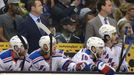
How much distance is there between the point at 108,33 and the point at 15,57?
4.95 ft

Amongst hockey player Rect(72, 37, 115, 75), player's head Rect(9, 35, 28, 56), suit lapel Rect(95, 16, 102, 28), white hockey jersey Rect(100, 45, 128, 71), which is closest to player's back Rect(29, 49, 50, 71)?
player's head Rect(9, 35, 28, 56)

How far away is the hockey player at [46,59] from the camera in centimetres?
913

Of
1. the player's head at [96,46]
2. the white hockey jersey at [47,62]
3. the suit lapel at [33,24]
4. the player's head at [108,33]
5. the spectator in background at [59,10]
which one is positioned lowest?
the white hockey jersey at [47,62]

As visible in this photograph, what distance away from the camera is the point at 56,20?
11.0 meters

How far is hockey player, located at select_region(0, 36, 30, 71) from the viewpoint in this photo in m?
9.05

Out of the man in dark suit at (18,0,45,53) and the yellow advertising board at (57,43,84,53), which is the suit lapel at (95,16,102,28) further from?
the man in dark suit at (18,0,45,53)

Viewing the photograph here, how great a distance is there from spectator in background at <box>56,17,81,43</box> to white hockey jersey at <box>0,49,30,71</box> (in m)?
1.32

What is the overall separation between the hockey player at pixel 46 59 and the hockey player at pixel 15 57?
20 centimetres

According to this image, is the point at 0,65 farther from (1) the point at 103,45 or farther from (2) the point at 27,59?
(1) the point at 103,45

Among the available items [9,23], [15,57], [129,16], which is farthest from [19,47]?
[129,16]

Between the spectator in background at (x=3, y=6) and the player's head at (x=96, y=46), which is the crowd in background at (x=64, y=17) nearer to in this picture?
the spectator in background at (x=3, y=6)

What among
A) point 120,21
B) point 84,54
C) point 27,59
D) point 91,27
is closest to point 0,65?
point 27,59

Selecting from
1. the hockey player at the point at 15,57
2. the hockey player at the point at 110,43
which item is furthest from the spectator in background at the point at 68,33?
the hockey player at the point at 15,57

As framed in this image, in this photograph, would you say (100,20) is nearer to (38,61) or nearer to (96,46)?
(96,46)
